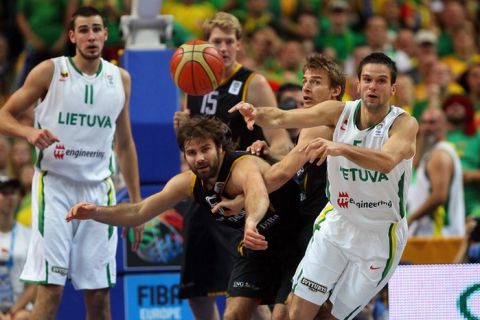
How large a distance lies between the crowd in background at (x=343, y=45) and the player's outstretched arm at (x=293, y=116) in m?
4.79

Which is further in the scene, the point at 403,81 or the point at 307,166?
the point at 403,81

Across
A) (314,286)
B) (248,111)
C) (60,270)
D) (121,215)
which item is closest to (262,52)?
(60,270)

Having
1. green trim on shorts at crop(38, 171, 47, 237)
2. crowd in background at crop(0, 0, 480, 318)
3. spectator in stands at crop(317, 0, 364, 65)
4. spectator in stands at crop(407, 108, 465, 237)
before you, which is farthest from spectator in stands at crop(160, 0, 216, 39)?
green trim on shorts at crop(38, 171, 47, 237)

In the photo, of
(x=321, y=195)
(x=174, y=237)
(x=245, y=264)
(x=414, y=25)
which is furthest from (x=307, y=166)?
(x=414, y=25)

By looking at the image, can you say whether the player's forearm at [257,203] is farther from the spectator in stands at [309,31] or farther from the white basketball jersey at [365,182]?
the spectator in stands at [309,31]

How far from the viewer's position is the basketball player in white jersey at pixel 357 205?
7934 mm

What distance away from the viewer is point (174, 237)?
10875mm

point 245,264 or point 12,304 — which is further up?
point 245,264

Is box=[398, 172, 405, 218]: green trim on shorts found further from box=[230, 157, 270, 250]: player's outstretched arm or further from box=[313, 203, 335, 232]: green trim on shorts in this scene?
box=[230, 157, 270, 250]: player's outstretched arm

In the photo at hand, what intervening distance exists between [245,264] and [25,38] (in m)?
7.85

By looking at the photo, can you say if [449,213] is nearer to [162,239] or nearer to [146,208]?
[162,239]

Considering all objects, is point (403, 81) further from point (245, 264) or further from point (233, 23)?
point (245, 264)

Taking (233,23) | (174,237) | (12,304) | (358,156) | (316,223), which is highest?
(233,23)

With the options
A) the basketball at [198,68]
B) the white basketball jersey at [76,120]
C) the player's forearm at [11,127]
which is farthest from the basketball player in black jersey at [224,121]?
the player's forearm at [11,127]
